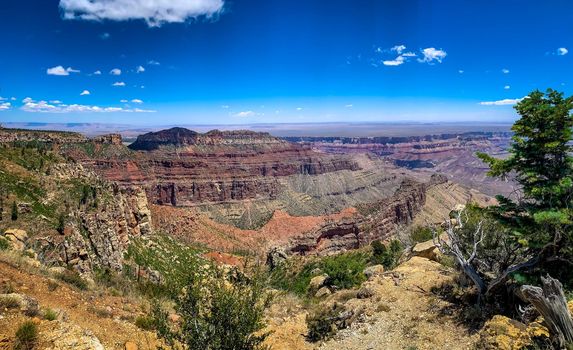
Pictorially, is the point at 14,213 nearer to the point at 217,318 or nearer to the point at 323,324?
the point at 323,324

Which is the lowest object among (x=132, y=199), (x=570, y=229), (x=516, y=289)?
(x=132, y=199)

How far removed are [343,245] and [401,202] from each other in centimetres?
3700

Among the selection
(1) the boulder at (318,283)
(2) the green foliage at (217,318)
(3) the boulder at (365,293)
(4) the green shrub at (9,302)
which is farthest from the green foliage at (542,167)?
(1) the boulder at (318,283)

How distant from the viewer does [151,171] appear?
601 feet

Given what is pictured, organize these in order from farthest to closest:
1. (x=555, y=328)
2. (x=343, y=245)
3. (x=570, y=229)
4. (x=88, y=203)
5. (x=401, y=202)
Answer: (x=401, y=202)
(x=343, y=245)
(x=88, y=203)
(x=570, y=229)
(x=555, y=328)

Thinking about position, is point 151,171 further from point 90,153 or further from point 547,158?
point 547,158

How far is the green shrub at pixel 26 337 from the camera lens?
10604mm

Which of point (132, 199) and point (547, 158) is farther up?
point (547, 158)

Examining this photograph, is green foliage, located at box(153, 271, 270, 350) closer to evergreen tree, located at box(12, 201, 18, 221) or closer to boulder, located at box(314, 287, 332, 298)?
boulder, located at box(314, 287, 332, 298)

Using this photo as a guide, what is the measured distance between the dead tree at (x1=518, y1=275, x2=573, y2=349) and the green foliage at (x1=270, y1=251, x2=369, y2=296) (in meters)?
10.6

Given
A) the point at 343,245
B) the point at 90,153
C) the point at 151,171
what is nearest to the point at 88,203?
the point at 343,245

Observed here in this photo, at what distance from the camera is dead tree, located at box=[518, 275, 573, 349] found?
11406mm

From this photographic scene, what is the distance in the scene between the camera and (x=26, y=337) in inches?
424

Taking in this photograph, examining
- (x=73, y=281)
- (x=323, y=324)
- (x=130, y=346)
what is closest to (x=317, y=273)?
(x=323, y=324)
